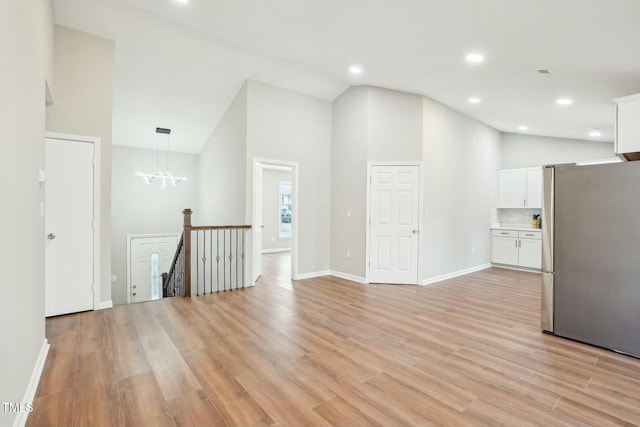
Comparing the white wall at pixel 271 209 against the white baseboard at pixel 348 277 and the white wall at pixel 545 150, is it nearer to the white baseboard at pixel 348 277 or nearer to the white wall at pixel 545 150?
the white baseboard at pixel 348 277

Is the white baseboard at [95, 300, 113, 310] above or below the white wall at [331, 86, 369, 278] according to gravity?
below

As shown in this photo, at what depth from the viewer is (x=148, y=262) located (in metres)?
7.95

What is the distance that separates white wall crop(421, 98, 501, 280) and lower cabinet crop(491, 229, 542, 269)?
25 cm

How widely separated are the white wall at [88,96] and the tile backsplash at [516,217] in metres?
8.04

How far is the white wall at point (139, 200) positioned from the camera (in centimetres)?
748

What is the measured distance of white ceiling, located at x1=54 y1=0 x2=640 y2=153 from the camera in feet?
9.40

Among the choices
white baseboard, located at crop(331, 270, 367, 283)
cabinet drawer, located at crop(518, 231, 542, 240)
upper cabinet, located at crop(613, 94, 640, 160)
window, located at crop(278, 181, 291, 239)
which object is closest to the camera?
upper cabinet, located at crop(613, 94, 640, 160)

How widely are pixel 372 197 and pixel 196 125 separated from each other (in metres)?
4.36

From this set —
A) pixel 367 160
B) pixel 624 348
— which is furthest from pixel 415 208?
pixel 624 348

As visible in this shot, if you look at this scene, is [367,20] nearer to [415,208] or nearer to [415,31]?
[415,31]

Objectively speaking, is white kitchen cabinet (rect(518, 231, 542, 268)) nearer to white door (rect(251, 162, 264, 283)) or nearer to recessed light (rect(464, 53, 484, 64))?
recessed light (rect(464, 53, 484, 64))

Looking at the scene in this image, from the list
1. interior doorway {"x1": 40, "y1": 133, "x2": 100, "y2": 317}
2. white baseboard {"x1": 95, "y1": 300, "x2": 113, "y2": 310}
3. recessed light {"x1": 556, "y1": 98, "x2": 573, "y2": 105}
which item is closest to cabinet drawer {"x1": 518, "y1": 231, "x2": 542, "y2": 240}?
Answer: recessed light {"x1": 556, "y1": 98, "x2": 573, "y2": 105}

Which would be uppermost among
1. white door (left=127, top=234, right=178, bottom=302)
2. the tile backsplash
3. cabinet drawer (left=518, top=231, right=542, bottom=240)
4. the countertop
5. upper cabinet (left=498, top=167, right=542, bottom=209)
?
upper cabinet (left=498, top=167, right=542, bottom=209)

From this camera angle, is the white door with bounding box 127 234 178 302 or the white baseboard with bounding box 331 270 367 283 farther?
the white door with bounding box 127 234 178 302
